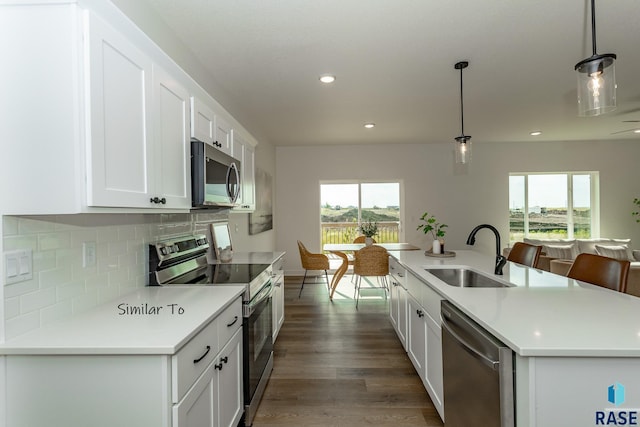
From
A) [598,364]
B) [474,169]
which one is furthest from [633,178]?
[598,364]

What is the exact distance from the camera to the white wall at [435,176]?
644cm

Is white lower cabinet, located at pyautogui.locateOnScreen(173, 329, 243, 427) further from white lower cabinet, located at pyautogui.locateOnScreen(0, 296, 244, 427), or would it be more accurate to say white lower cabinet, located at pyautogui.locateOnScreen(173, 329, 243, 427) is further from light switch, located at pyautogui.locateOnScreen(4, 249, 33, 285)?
light switch, located at pyautogui.locateOnScreen(4, 249, 33, 285)

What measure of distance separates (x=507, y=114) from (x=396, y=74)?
7.61 ft

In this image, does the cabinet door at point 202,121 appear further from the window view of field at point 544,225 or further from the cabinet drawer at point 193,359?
the window view of field at point 544,225

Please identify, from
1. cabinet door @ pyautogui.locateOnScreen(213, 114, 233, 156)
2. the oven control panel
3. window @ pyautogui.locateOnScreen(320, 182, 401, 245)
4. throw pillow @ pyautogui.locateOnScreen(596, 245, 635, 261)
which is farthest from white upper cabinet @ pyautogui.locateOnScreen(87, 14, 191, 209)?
throw pillow @ pyautogui.locateOnScreen(596, 245, 635, 261)

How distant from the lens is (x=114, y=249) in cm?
173

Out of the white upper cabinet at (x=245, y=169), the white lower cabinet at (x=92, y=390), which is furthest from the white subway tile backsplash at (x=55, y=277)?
the white upper cabinet at (x=245, y=169)

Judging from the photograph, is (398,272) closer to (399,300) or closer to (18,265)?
(399,300)

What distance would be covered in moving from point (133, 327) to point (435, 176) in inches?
244

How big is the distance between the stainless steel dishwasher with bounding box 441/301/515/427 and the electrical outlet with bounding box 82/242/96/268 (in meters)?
1.73

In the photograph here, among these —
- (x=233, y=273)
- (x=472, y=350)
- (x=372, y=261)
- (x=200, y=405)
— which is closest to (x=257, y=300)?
(x=233, y=273)

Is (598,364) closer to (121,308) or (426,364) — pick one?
(426,364)

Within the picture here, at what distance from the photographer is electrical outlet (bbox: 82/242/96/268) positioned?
1.52 metres

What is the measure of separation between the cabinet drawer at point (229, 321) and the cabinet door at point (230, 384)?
0.14 feet
